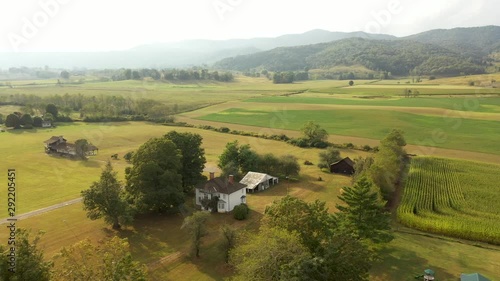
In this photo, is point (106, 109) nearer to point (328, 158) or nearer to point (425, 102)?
point (328, 158)

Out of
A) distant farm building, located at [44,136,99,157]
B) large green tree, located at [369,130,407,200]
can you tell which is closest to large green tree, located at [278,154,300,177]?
large green tree, located at [369,130,407,200]

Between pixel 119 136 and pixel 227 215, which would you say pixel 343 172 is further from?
pixel 119 136

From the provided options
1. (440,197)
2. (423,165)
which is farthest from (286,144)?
(440,197)

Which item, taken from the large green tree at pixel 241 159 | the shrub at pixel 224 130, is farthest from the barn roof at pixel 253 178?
the shrub at pixel 224 130

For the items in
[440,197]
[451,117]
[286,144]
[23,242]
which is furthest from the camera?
[451,117]

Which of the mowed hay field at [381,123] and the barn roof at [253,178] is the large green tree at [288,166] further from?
the mowed hay field at [381,123]

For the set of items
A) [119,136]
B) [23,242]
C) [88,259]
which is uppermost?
[23,242]

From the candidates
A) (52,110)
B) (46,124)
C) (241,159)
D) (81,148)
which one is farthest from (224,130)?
(52,110)
